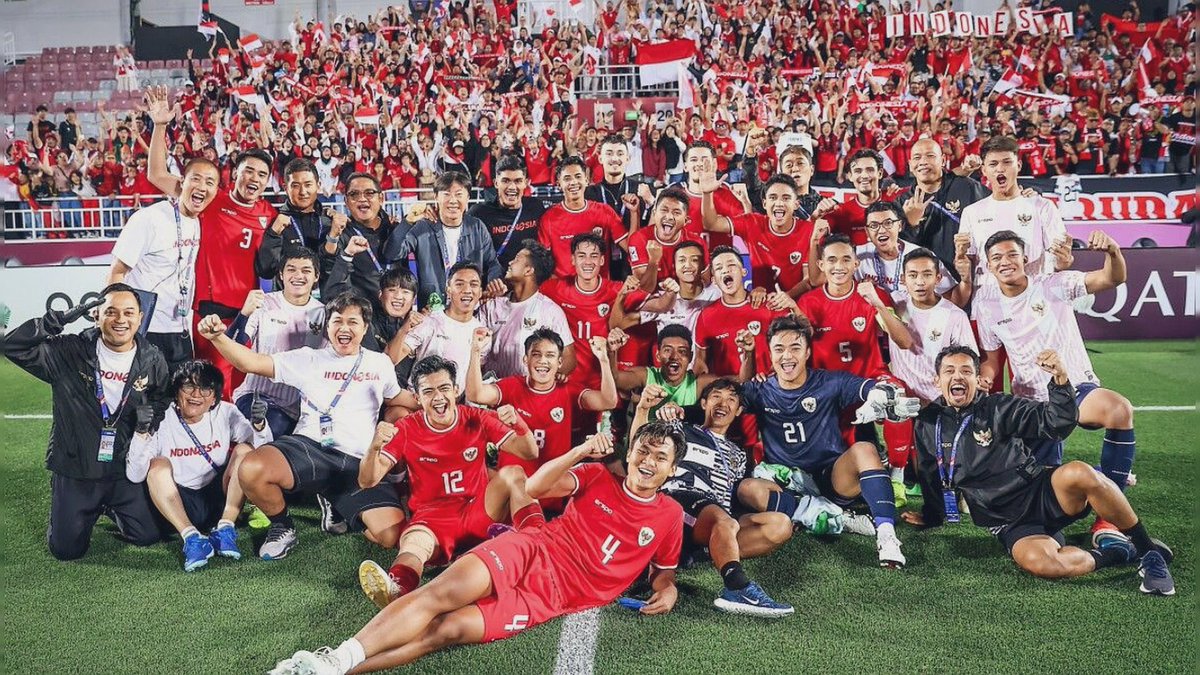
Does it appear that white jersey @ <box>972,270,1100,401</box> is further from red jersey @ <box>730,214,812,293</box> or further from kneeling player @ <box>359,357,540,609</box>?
kneeling player @ <box>359,357,540,609</box>

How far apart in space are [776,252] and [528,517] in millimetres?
2909

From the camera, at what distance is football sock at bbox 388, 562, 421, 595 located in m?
4.35

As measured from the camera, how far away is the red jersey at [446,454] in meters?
4.85

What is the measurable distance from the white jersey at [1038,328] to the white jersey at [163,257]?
17.2ft

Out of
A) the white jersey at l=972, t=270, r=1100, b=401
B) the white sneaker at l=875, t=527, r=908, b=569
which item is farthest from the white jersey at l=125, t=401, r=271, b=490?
the white jersey at l=972, t=270, r=1100, b=401

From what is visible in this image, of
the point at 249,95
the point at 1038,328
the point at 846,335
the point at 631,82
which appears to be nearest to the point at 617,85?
the point at 631,82

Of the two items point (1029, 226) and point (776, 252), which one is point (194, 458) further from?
point (1029, 226)

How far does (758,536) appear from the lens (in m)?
4.83

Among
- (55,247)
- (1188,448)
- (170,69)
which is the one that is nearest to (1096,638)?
(1188,448)

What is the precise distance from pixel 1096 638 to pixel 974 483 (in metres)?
1.12

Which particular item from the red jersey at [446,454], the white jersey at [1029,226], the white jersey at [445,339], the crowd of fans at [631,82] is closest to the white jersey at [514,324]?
the white jersey at [445,339]

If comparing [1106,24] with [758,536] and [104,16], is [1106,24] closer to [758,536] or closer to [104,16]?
[758,536]

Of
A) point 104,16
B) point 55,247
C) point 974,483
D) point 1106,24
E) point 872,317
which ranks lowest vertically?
point 974,483

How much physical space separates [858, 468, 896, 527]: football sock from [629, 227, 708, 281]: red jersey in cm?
212
